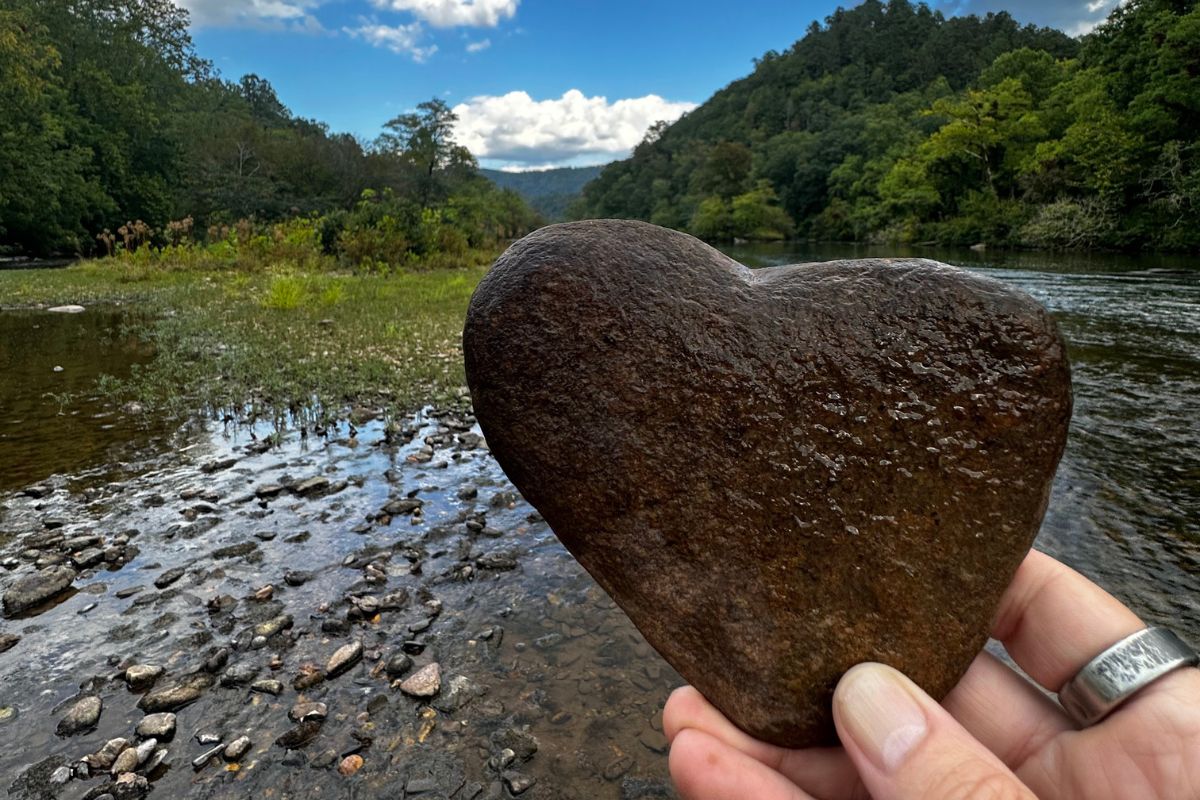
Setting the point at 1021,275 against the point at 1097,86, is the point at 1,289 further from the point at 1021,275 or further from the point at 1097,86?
the point at 1097,86

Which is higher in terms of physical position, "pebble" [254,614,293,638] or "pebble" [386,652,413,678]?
"pebble" [254,614,293,638]

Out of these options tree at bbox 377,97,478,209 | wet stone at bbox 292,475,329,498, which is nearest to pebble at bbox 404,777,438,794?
wet stone at bbox 292,475,329,498

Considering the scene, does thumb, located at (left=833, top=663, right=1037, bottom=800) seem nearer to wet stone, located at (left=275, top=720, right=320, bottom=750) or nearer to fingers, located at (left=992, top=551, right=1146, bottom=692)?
fingers, located at (left=992, top=551, right=1146, bottom=692)

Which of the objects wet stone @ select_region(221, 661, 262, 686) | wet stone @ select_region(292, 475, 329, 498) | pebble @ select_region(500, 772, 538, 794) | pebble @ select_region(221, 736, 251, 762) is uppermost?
wet stone @ select_region(292, 475, 329, 498)

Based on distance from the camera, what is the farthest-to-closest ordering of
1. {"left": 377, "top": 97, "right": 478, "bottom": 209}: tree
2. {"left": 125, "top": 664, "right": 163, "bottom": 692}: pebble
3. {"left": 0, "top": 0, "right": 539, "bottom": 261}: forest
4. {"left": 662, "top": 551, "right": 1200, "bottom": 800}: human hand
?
{"left": 377, "top": 97, "right": 478, "bottom": 209}: tree, {"left": 0, "top": 0, "right": 539, "bottom": 261}: forest, {"left": 125, "top": 664, "right": 163, "bottom": 692}: pebble, {"left": 662, "top": 551, "right": 1200, "bottom": 800}: human hand

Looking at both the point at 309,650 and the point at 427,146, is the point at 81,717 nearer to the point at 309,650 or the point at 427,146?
the point at 309,650

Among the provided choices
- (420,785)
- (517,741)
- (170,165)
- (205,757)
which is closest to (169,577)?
(205,757)
